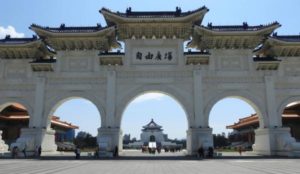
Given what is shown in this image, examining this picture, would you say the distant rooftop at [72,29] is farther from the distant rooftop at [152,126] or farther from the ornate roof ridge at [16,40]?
the distant rooftop at [152,126]

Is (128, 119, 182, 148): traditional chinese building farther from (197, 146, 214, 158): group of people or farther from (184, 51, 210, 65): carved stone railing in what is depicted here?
(197, 146, 214, 158): group of people

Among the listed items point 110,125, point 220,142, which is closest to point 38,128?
point 110,125

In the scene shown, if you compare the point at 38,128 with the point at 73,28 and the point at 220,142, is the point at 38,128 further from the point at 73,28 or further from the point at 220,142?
the point at 220,142

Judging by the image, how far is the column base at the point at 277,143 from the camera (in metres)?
21.9

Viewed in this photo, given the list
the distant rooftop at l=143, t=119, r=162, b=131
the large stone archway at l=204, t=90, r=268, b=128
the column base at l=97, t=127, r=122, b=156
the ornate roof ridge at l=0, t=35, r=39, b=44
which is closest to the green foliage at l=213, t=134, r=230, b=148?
the distant rooftop at l=143, t=119, r=162, b=131

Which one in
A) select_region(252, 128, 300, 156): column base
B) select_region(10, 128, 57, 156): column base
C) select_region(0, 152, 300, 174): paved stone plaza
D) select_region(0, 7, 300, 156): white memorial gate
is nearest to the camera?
select_region(0, 152, 300, 174): paved stone plaza

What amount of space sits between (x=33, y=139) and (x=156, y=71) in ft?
34.5

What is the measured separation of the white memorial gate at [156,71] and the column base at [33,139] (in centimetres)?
7

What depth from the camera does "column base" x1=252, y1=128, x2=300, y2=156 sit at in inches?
861

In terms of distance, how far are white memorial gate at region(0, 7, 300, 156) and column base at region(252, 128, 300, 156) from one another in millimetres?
77

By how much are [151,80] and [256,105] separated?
8.16 metres

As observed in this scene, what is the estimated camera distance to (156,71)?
2441 centimetres

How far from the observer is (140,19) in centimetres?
2397

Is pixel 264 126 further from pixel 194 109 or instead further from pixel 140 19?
pixel 140 19
